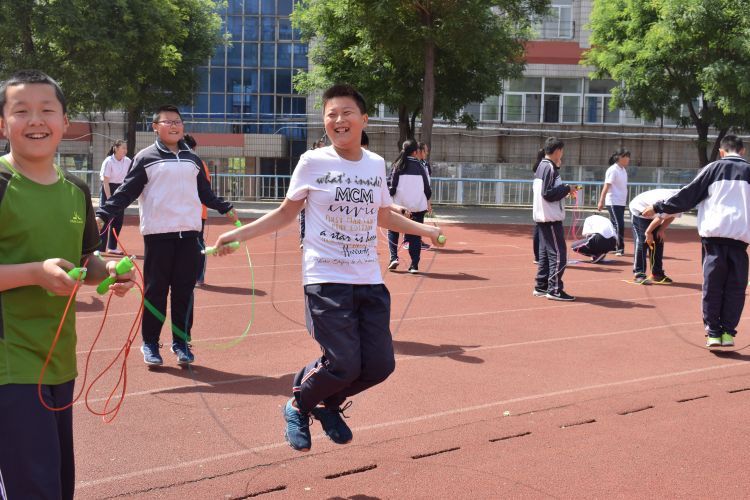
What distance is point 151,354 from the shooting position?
6703 millimetres

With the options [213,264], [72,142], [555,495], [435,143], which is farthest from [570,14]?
[555,495]

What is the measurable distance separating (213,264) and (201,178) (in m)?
7.08

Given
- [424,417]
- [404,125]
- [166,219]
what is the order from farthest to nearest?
[404,125] < [166,219] < [424,417]

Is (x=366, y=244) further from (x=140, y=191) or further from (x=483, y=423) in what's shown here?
(x=140, y=191)

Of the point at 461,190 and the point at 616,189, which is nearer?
the point at 616,189

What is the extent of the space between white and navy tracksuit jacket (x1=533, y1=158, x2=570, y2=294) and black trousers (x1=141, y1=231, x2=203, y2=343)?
17.1 feet

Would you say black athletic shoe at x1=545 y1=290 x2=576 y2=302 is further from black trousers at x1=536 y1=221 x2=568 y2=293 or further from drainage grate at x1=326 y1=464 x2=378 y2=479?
drainage grate at x1=326 y1=464 x2=378 y2=479

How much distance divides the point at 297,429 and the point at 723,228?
4903 mm

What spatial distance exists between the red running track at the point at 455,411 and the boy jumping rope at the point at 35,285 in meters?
1.36

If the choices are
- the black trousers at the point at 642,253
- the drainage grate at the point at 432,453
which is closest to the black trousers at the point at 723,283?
the drainage grate at the point at 432,453

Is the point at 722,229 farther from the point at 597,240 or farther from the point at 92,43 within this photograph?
the point at 92,43

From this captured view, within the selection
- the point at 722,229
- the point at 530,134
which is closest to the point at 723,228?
the point at 722,229

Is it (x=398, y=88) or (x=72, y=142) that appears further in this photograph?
(x=72, y=142)

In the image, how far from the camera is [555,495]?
424cm
